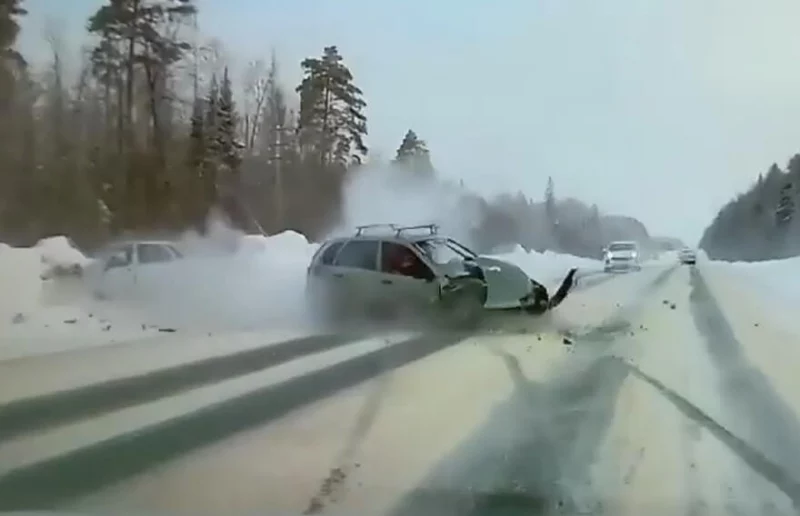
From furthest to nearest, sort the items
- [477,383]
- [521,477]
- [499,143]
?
[499,143], [477,383], [521,477]

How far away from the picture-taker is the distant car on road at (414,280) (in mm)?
2461

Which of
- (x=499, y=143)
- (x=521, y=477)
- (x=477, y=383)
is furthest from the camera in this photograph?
(x=499, y=143)

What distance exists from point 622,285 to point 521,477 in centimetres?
53

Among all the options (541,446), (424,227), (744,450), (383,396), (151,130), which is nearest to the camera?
(744,450)

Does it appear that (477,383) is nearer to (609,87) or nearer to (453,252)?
(453,252)

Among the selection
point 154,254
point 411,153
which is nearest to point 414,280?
point 411,153

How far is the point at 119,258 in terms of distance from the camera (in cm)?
266

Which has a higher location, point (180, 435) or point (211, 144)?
point (211, 144)

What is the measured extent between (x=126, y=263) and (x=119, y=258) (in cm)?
2

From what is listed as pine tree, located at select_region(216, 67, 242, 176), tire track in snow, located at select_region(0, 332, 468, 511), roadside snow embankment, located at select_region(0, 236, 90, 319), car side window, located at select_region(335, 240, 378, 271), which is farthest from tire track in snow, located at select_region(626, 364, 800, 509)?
roadside snow embankment, located at select_region(0, 236, 90, 319)

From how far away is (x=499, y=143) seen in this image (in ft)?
8.32

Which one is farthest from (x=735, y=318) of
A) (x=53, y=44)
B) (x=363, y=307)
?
(x=53, y=44)

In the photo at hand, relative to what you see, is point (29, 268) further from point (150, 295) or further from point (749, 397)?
point (749, 397)

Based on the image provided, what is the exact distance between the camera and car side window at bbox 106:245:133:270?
266 cm
